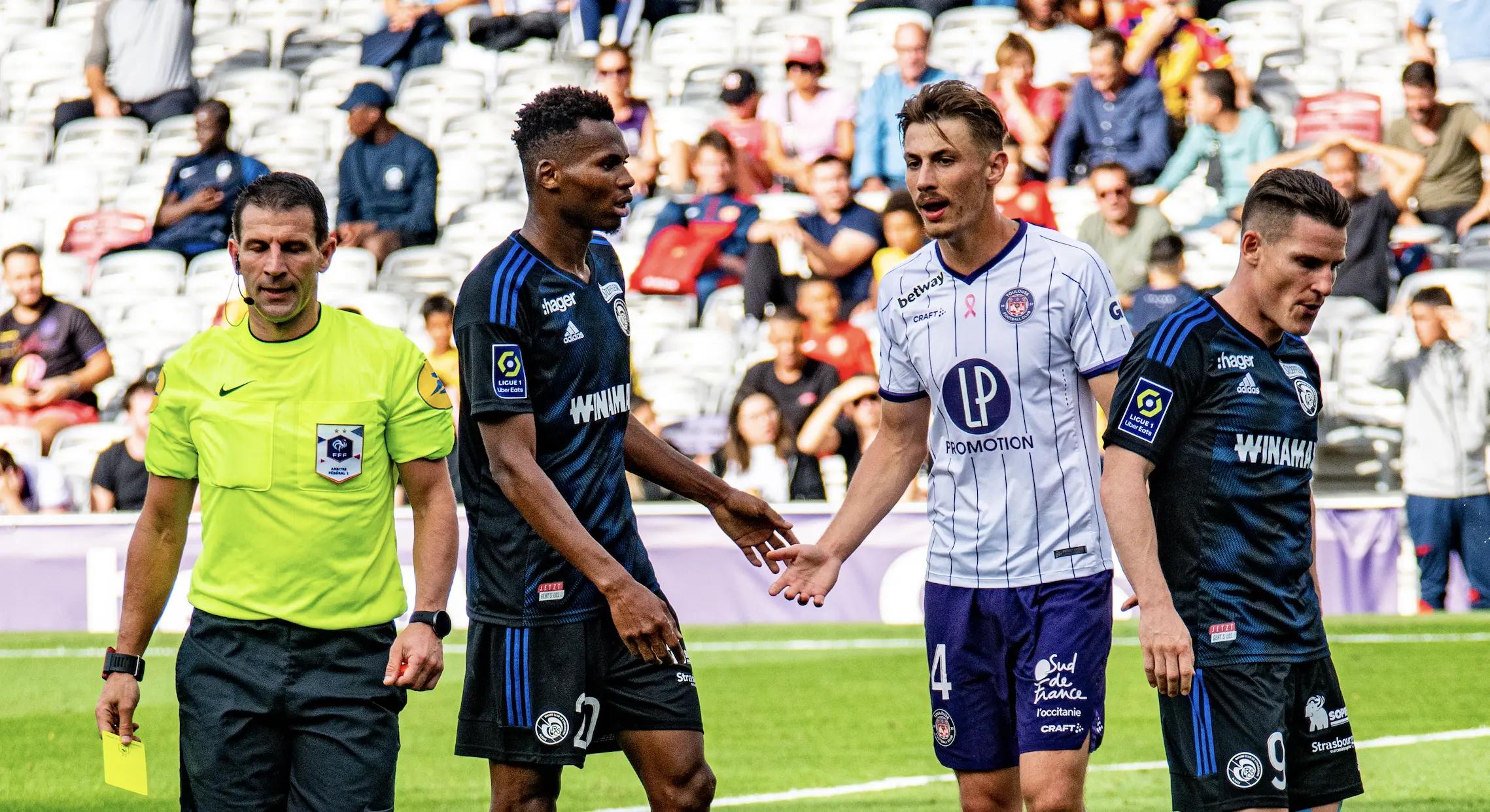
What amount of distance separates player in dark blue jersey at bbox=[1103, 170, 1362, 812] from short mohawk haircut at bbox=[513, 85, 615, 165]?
1.57m

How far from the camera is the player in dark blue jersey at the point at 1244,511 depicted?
437 centimetres

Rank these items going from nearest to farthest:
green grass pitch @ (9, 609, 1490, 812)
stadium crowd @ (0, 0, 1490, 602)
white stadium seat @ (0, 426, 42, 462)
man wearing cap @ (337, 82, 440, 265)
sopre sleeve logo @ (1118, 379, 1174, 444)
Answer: sopre sleeve logo @ (1118, 379, 1174, 444), green grass pitch @ (9, 609, 1490, 812), stadium crowd @ (0, 0, 1490, 602), white stadium seat @ (0, 426, 42, 462), man wearing cap @ (337, 82, 440, 265)

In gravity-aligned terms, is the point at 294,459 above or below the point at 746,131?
below

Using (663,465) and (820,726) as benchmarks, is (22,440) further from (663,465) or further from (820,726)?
(663,465)

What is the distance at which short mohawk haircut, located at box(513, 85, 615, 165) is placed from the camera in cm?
483

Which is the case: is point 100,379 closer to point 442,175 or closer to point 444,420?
point 442,175

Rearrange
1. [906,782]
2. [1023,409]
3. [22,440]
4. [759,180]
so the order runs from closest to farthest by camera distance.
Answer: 1. [1023,409]
2. [906,782]
3. [22,440]
4. [759,180]

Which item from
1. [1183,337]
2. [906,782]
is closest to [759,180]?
[906,782]

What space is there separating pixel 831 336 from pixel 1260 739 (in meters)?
8.20

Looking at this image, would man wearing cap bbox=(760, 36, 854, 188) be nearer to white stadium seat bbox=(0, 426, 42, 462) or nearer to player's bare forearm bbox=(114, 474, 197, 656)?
white stadium seat bbox=(0, 426, 42, 462)

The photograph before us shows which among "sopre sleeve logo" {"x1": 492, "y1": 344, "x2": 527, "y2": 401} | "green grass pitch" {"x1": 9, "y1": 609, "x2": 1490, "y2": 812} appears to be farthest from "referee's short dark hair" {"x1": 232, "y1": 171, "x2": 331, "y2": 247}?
"green grass pitch" {"x1": 9, "y1": 609, "x2": 1490, "y2": 812}

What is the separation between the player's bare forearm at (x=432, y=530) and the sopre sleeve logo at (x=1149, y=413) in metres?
1.67

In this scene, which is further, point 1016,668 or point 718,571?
point 718,571

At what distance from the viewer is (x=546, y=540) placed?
4.70m
